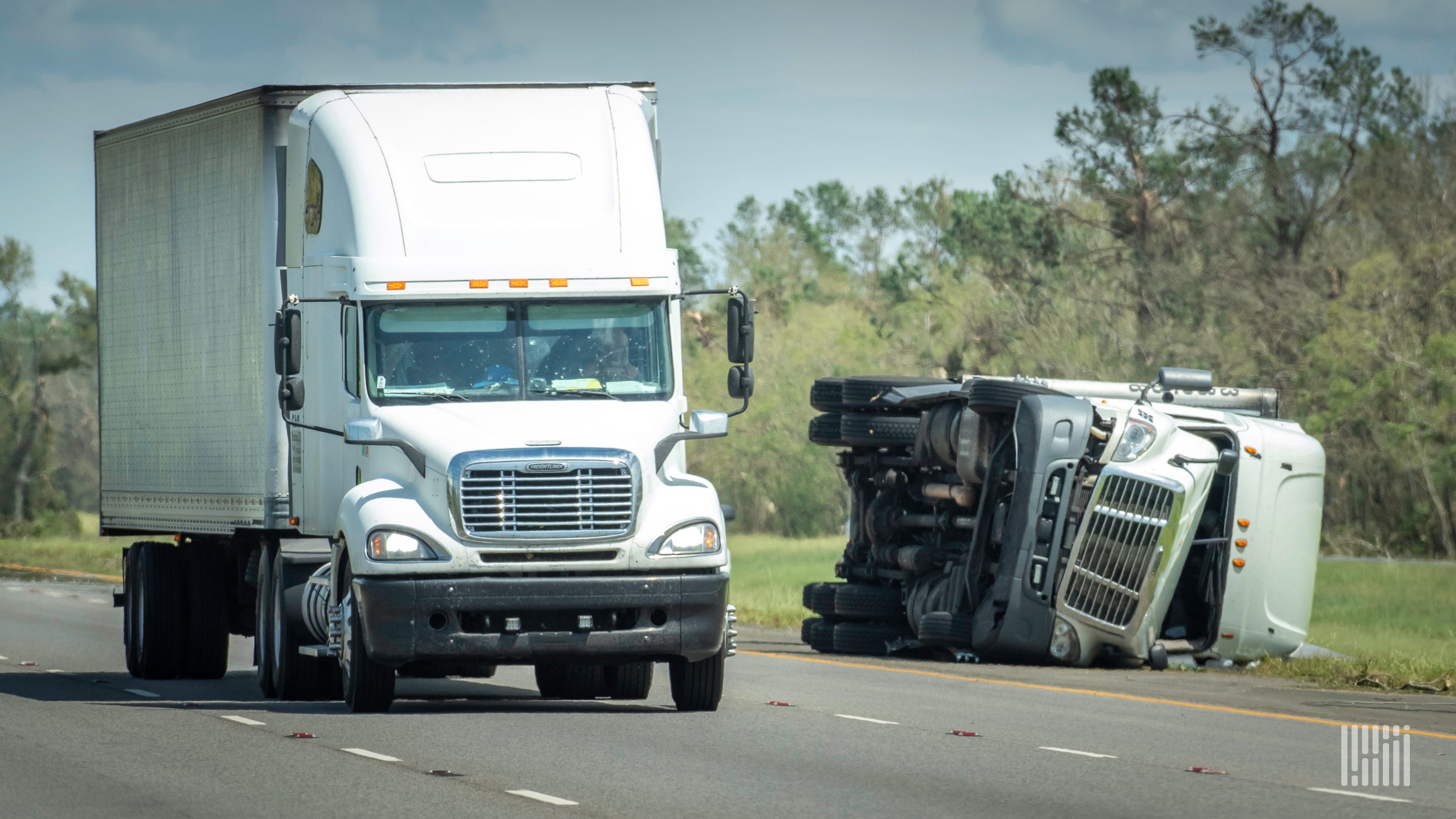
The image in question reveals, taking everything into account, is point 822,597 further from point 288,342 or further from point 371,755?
point 371,755

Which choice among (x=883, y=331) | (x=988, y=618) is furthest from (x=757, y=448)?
(x=988, y=618)

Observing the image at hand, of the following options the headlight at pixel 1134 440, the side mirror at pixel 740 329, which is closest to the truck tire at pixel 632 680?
the side mirror at pixel 740 329

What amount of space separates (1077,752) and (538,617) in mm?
3408

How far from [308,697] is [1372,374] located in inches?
1394

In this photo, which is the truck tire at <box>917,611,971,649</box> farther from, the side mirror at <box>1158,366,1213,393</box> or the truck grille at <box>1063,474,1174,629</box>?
the side mirror at <box>1158,366,1213,393</box>

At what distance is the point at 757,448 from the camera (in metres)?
80.6

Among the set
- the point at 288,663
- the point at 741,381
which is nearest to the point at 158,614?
the point at 288,663

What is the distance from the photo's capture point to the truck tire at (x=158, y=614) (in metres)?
17.3

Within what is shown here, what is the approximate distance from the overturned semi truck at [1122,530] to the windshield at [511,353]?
20.4 ft

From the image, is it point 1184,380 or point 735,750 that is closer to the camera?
point 735,750

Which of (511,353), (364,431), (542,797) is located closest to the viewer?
(542,797)

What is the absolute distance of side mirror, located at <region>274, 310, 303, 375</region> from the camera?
42.4ft

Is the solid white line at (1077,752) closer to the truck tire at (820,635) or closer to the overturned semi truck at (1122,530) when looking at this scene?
the overturned semi truck at (1122,530)

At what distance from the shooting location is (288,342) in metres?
13.0
